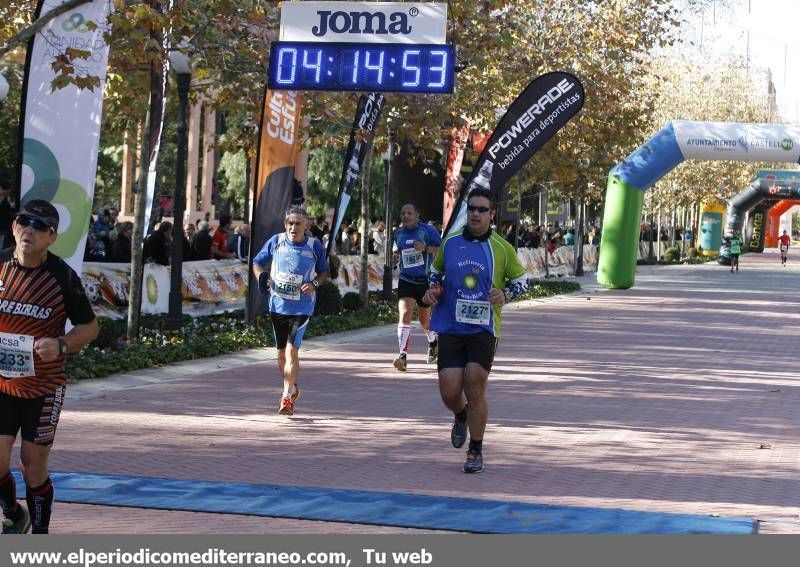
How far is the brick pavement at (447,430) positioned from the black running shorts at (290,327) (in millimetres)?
700

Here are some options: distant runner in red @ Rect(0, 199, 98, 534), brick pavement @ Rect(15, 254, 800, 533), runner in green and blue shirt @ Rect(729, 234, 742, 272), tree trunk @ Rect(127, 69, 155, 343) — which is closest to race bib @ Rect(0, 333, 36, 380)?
distant runner in red @ Rect(0, 199, 98, 534)

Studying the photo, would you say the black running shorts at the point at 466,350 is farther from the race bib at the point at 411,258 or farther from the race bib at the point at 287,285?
the race bib at the point at 411,258

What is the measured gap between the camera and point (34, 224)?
6.61 metres

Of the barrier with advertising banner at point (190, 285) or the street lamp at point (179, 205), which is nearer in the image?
the street lamp at point (179, 205)

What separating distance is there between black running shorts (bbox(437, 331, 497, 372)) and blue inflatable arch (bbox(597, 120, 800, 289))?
2867 cm

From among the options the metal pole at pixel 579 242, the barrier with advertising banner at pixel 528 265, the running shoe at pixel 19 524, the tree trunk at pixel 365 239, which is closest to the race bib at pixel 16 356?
the running shoe at pixel 19 524

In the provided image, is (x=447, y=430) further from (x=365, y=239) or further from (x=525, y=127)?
(x=365, y=239)

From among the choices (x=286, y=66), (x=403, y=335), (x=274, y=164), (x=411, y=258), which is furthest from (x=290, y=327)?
(x=274, y=164)

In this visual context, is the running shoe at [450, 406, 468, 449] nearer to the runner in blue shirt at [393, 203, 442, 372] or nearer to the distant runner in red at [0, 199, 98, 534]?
the distant runner in red at [0, 199, 98, 534]

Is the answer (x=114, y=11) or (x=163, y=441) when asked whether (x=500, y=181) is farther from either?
(x=163, y=441)

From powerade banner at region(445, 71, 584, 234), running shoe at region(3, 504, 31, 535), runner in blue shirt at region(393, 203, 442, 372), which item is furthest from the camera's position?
powerade banner at region(445, 71, 584, 234)

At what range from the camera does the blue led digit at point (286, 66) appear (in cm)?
1725

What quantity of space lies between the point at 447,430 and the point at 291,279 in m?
1.86

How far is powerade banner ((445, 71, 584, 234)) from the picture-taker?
23.5 metres
